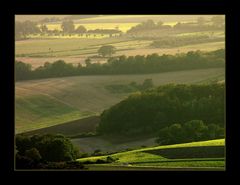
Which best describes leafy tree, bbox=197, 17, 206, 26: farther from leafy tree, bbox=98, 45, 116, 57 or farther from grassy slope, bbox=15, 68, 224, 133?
leafy tree, bbox=98, 45, 116, 57

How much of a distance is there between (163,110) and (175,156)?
1.64ft

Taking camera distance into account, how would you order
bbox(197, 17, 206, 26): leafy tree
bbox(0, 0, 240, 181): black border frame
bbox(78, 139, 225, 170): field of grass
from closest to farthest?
bbox(0, 0, 240, 181): black border frame → bbox(78, 139, 225, 170): field of grass → bbox(197, 17, 206, 26): leafy tree

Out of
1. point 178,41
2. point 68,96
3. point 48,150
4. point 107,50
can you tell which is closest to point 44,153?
point 48,150

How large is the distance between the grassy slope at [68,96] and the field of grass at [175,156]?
0.53 m

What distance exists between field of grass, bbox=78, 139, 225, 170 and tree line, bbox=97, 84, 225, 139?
0.14m

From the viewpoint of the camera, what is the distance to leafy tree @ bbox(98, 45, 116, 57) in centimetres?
884

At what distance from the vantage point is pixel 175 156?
339 inches

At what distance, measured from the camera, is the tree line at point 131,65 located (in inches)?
346

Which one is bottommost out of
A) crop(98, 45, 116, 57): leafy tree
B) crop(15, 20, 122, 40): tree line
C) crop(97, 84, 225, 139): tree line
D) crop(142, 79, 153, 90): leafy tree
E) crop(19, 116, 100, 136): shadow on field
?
crop(19, 116, 100, 136): shadow on field

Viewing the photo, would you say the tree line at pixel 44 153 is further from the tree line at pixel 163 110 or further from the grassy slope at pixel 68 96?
the tree line at pixel 163 110

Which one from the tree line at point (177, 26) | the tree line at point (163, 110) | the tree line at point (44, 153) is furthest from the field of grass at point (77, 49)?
the tree line at point (44, 153)

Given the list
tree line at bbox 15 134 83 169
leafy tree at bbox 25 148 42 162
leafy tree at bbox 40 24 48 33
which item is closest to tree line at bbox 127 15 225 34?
leafy tree at bbox 40 24 48 33
